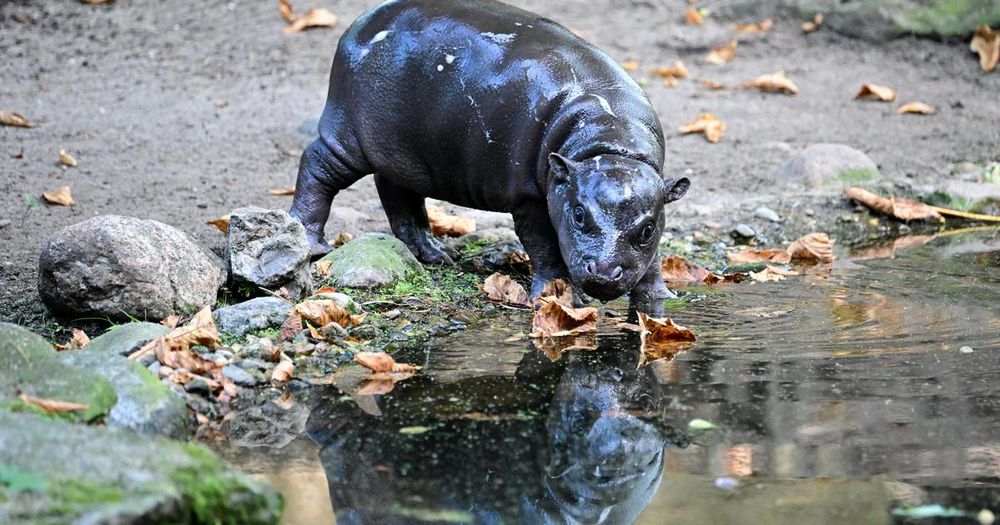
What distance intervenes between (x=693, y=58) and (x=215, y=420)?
9.15 meters

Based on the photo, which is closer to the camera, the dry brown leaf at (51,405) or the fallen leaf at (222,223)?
the dry brown leaf at (51,405)

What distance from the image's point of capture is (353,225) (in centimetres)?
817

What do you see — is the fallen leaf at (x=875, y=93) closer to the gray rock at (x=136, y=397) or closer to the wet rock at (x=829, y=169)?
the wet rock at (x=829, y=169)

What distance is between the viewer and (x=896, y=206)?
8.62 metres

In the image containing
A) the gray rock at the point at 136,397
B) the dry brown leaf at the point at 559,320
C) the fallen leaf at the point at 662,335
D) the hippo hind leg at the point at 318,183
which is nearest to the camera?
the gray rock at the point at 136,397

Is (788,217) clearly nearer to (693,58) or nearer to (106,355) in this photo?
(693,58)

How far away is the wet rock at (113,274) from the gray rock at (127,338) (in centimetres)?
45

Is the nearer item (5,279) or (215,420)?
(215,420)

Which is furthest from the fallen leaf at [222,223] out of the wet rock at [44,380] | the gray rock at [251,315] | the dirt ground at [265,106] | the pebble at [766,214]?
the pebble at [766,214]

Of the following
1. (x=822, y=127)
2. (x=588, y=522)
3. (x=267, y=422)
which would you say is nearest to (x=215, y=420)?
(x=267, y=422)

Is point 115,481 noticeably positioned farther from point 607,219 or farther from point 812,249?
point 812,249

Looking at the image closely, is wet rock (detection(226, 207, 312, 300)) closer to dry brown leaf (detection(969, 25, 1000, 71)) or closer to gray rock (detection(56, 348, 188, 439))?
gray rock (detection(56, 348, 188, 439))

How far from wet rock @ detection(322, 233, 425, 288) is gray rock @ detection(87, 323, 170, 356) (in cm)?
141

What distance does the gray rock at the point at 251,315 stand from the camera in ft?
18.5
